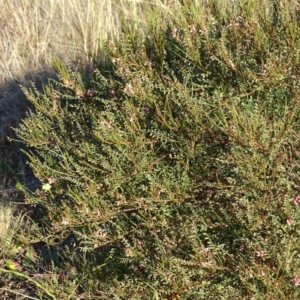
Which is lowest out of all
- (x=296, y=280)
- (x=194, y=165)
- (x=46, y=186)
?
(x=296, y=280)

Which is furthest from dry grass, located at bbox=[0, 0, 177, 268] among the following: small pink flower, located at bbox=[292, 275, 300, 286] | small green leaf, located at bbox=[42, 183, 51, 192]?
small pink flower, located at bbox=[292, 275, 300, 286]

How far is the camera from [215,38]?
8.94 ft

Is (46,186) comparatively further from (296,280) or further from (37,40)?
(37,40)

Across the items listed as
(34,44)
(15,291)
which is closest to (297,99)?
(15,291)

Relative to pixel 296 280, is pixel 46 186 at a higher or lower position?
higher

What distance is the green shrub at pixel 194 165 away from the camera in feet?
7.88

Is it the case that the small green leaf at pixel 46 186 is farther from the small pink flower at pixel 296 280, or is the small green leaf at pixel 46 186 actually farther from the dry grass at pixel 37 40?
the small pink flower at pixel 296 280

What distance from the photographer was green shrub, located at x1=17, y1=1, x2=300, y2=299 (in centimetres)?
240

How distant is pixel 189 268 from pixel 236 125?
0.64 m

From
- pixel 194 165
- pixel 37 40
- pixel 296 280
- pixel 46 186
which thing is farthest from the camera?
pixel 37 40

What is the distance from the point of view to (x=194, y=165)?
265cm

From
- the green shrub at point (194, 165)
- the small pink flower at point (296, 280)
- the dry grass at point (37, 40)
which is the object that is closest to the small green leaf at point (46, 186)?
the green shrub at point (194, 165)

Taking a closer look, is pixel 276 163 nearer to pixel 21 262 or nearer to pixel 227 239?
pixel 227 239

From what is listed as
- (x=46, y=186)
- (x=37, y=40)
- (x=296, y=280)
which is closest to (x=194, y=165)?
(x=296, y=280)
